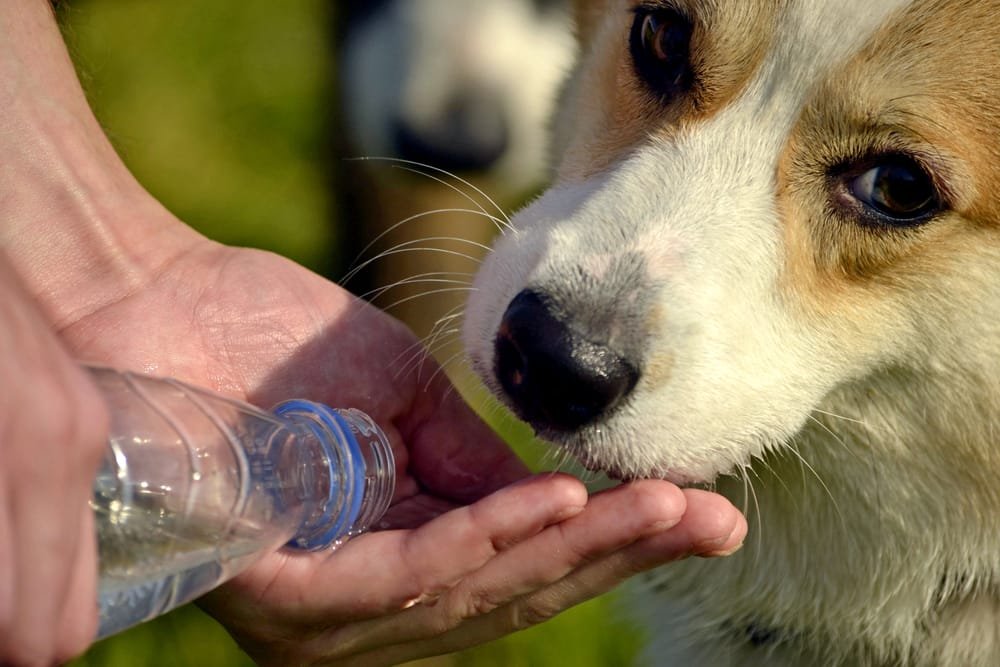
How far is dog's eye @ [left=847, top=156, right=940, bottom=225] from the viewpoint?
218cm

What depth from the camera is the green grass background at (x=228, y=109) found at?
195 inches

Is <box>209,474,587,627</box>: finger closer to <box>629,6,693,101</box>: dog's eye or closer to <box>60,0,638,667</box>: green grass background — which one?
<box>629,6,693,101</box>: dog's eye

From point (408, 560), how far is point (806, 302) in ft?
2.63

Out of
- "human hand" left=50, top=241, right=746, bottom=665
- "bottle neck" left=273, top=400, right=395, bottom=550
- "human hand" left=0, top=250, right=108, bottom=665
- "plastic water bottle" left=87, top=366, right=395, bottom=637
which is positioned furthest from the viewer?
"bottle neck" left=273, top=400, right=395, bottom=550

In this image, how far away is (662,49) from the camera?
2471mm

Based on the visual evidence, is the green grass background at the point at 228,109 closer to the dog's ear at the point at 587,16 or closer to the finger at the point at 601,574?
the dog's ear at the point at 587,16

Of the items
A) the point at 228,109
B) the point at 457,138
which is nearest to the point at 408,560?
the point at 457,138

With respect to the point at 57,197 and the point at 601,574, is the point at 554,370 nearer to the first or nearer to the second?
A: the point at 601,574

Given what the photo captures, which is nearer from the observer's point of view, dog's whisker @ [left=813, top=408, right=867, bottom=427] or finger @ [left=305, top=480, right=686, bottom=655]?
finger @ [left=305, top=480, right=686, bottom=655]

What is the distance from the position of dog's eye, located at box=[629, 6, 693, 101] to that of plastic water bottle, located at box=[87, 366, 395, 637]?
0.88 metres

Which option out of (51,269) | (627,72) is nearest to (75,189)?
(51,269)

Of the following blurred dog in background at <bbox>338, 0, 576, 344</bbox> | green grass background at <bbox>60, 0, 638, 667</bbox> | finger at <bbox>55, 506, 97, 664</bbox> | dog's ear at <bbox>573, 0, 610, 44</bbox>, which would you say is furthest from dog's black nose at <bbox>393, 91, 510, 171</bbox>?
finger at <bbox>55, 506, 97, 664</bbox>

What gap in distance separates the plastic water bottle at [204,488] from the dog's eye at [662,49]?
0.88 m

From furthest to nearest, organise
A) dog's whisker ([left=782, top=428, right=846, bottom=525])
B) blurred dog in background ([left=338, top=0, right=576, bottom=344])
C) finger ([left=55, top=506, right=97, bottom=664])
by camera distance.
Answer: blurred dog in background ([left=338, top=0, right=576, bottom=344]), dog's whisker ([left=782, top=428, right=846, bottom=525]), finger ([left=55, top=506, right=97, bottom=664])
